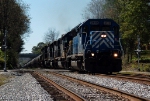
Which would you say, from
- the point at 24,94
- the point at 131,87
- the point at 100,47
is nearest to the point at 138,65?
the point at 100,47

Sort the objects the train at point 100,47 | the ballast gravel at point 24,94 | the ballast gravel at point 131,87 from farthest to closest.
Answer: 1. the train at point 100,47
2. the ballast gravel at point 131,87
3. the ballast gravel at point 24,94

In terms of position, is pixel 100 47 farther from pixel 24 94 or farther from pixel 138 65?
pixel 138 65

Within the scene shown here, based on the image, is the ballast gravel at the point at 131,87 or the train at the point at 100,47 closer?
the ballast gravel at the point at 131,87

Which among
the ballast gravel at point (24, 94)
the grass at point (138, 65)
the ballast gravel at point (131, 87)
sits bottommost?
the ballast gravel at point (24, 94)

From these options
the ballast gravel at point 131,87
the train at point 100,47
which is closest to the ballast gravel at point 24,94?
the ballast gravel at point 131,87

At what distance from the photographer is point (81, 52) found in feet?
71.3

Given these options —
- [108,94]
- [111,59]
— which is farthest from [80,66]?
[108,94]

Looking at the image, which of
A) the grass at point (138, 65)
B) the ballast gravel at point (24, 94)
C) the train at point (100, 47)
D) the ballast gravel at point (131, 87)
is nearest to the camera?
the ballast gravel at point (24, 94)

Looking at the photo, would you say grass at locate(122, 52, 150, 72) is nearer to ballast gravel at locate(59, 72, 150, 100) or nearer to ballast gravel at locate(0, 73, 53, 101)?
ballast gravel at locate(59, 72, 150, 100)

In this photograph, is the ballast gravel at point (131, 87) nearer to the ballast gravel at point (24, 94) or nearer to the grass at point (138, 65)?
the ballast gravel at point (24, 94)

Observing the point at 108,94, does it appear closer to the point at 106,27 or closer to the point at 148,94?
the point at 148,94

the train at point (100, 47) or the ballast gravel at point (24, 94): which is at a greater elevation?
the train at point (100, 47)

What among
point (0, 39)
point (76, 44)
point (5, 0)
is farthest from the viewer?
point (0, 39)

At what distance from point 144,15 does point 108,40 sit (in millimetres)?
15632
